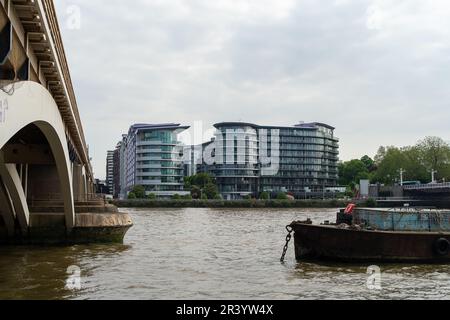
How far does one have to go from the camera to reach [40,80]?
1952 cm

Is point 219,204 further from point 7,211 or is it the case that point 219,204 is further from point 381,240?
point 381,240

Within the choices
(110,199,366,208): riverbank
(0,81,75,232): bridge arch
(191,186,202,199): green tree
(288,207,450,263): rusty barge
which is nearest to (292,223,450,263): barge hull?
(288,207,450,263): rusty barge

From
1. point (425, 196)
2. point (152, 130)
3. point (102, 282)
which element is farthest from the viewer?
point (152, 130)

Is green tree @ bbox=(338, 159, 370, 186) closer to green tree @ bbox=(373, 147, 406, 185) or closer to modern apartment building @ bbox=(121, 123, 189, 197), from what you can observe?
green tree @ bbox=(373, 147, 406, 185)

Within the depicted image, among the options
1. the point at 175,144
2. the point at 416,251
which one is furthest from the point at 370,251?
the point at 175,144

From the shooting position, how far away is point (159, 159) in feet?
551

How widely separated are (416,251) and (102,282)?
1480 centimetres

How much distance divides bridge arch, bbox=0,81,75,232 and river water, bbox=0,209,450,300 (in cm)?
254

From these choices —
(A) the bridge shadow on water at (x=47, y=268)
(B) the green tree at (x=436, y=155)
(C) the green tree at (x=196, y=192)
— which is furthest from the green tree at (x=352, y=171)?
(A) the bridge shadow on water at (x=47, y=268)

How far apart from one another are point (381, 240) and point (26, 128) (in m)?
17.0

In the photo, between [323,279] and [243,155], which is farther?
[243,155]

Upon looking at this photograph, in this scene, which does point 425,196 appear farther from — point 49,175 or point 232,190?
point 49,175

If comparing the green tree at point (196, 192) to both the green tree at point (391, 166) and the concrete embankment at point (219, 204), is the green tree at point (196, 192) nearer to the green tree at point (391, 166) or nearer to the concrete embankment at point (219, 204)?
the concrete embankment at point (219, 204)

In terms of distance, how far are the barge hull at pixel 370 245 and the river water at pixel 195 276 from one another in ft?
2.16
